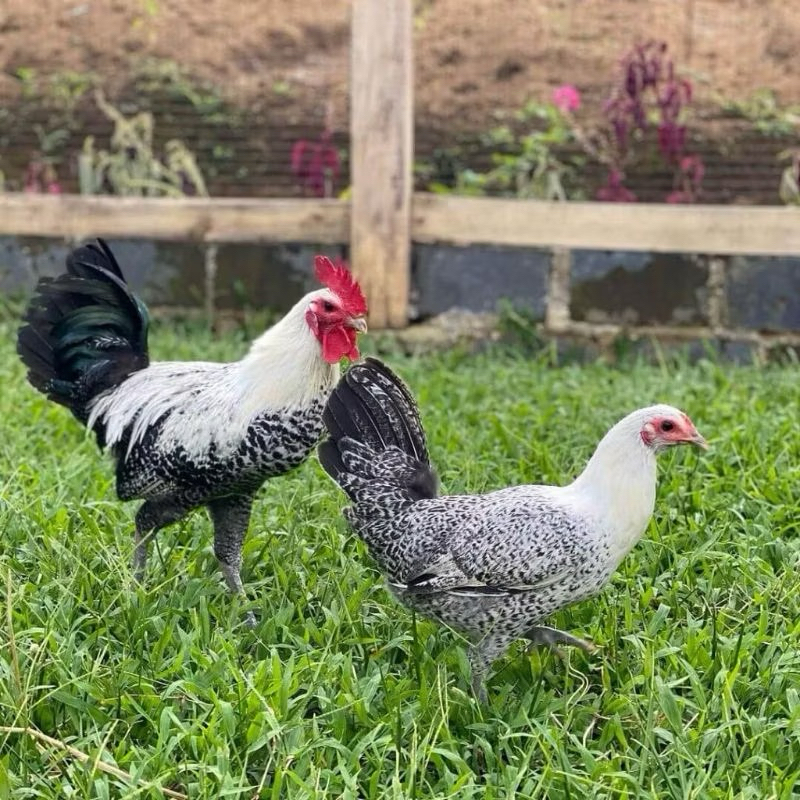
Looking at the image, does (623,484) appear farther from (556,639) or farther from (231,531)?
(231,531)

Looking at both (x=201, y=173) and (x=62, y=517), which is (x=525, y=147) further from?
(x=62, y=517)

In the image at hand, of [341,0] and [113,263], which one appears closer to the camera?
[113,263]

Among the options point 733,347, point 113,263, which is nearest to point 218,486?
point 113,263

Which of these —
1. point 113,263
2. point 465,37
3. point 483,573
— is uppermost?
point 465,37

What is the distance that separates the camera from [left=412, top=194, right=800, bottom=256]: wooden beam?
5.21 metres

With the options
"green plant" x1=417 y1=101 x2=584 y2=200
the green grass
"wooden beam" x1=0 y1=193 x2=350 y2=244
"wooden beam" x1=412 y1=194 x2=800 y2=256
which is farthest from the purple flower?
the green grass

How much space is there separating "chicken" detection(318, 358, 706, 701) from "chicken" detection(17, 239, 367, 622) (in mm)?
240

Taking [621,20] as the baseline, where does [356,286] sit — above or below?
below

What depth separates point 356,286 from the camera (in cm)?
260

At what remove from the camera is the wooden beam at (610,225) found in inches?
205

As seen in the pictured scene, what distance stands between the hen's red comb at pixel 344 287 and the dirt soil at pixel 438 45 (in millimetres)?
3741

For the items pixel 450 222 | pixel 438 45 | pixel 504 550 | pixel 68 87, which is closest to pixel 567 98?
pixel 438 45

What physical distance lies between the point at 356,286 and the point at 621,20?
4.08 meters

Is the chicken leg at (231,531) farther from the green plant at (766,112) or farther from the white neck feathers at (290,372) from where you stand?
the green plant at (766,112)
